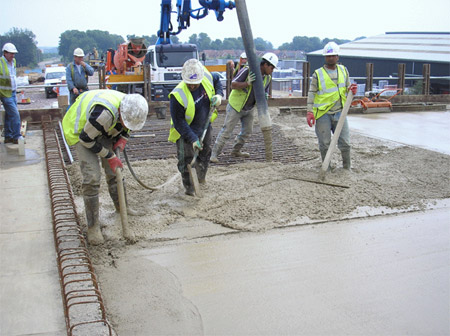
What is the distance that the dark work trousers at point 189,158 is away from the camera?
4.99 m

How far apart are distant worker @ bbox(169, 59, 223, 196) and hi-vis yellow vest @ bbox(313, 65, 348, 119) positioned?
140 centimetres

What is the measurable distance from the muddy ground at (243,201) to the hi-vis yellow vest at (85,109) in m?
0.95

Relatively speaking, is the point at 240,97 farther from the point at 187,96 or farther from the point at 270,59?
the point at 187,96

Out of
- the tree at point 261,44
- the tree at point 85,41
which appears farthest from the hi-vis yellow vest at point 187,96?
the tree at point 85,41

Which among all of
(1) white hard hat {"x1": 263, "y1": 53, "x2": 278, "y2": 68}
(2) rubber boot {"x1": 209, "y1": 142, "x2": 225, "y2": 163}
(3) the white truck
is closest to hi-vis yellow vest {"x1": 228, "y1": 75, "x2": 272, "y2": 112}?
(1) white hard hat {"x1": 263, "y1": 53, "x2": 278, "y2": 68}

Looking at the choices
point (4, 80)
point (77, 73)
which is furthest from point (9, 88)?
point (77, 73)

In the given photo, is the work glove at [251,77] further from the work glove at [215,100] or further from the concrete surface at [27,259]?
the concrete surface at [27,259]

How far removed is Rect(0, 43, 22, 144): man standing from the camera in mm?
7340

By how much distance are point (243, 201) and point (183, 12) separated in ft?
39.1

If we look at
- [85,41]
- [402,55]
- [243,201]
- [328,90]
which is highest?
[85,41]

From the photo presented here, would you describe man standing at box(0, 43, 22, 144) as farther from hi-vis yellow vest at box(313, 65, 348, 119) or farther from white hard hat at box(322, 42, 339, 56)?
white hard hat at box(322, 42, 339, 56)

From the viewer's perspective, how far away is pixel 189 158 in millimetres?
5039

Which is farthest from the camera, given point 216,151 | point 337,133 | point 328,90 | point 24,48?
point 24,48

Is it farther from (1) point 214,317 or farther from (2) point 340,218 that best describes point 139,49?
(1) point 214,317
